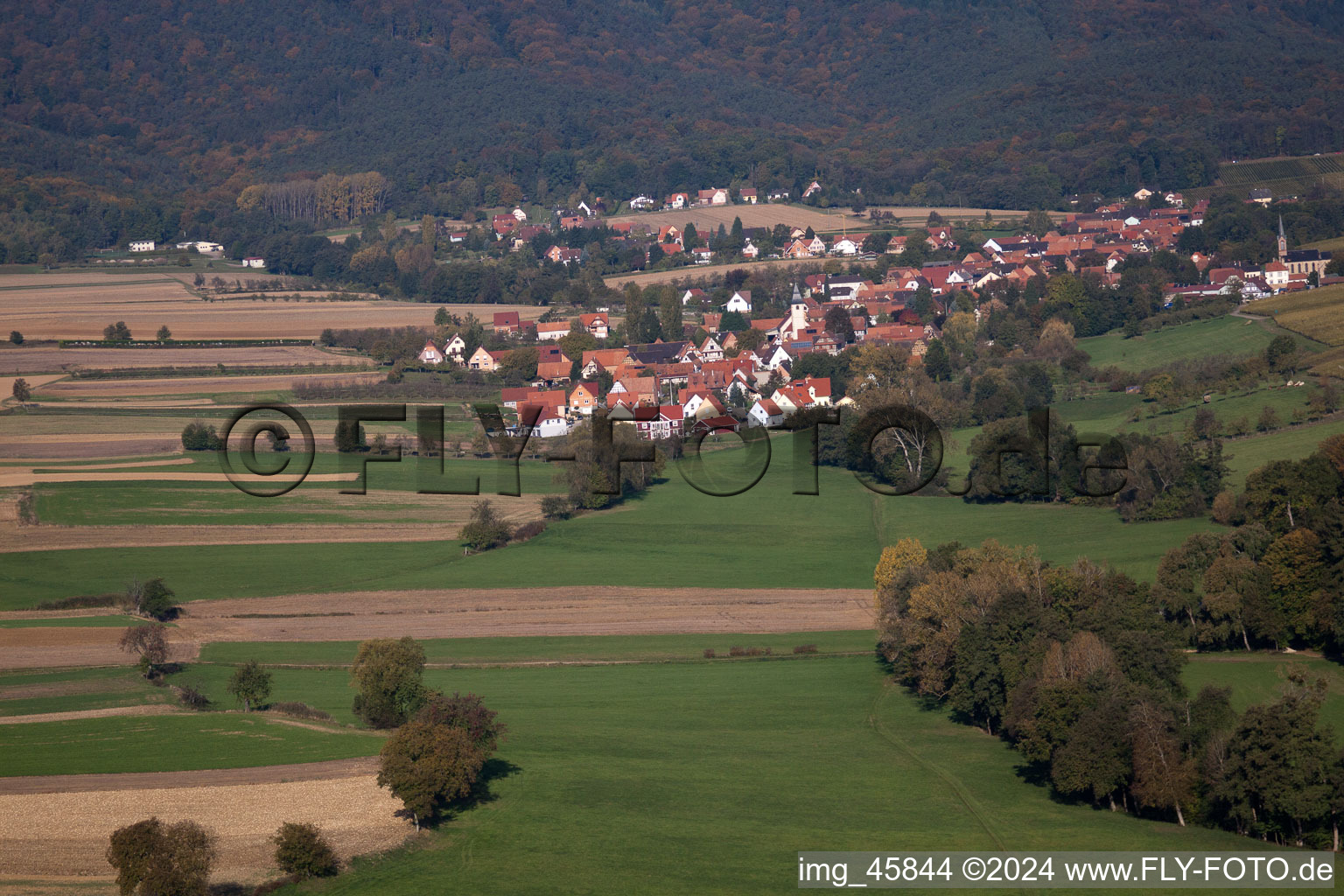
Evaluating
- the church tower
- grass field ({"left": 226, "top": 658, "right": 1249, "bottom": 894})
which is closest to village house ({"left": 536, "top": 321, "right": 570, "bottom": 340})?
the church tower

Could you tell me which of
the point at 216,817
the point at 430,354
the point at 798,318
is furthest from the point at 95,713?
the point at 798,318

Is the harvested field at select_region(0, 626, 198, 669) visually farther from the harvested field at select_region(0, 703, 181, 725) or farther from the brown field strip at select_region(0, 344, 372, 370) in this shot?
the brown field strip at select_region(0, 344, 372, 370)

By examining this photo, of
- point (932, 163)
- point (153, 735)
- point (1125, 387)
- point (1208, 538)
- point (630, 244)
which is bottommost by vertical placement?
point (153, 735)

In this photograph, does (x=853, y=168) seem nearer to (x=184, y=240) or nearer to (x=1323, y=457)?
(x=184, y=240)

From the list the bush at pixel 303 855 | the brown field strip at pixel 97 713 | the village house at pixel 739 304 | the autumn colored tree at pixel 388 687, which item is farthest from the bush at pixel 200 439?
the village house at pixel 739 304

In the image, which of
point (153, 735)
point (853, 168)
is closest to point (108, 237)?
point (853, 168)
